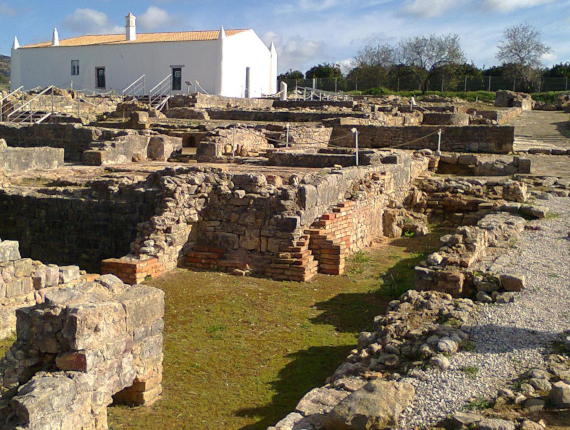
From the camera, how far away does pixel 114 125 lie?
22047 millimetres

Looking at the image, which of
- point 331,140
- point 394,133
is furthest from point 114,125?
point 394,133

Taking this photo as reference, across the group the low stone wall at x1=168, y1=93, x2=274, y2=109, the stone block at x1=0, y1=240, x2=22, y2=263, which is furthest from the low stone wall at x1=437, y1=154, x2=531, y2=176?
the low stone wall at x1=168, y1=93, x2=274, y2=109

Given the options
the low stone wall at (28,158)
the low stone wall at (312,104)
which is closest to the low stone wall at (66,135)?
the low stone wall at (28,158)

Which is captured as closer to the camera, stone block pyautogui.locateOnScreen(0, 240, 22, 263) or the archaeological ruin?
the archaeological ruin

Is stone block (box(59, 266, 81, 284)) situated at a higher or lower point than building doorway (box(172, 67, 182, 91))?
lower

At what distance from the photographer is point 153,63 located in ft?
136

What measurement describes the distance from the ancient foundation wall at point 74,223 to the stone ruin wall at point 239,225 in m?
0.67

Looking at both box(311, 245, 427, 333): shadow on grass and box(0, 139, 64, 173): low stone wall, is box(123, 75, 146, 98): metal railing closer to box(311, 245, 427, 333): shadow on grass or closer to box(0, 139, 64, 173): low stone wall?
box(0, 139, 64, 173): low stone wall

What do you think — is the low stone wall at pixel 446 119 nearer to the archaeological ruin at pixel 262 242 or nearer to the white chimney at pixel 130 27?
the archaeological ruin at pixel 262 242

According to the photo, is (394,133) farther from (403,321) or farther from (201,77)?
(201,77)

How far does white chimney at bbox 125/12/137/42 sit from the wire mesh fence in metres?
13.2

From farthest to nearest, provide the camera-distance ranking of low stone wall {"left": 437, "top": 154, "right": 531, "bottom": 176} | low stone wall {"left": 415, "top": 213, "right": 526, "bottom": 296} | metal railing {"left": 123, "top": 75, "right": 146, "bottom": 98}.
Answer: metal railing {"left": 123, "top": 75, "right": 146, "bottom": 98} → low stone wall {"left": 437, "top": 154, "right": 531, "bottom": 176} → low stone wall {"left": 415, "top": 213, "right": 526, "bottom": 296}

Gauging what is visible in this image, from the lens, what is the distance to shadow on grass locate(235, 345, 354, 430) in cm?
481

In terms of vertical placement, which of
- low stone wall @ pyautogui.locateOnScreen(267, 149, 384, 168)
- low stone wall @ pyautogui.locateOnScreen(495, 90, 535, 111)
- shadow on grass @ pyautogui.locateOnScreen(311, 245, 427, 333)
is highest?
low stone wall @ pyautogui.locateOnScreen(495, 90, 535, 111)
